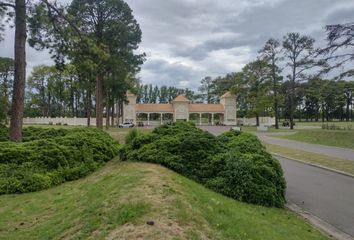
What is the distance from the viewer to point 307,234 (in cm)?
518

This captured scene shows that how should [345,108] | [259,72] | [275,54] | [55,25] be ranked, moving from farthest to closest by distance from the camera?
[345,108] → [259,72] → [275,54] → [55,25]

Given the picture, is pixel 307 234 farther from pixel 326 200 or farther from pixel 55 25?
pixel 55 25

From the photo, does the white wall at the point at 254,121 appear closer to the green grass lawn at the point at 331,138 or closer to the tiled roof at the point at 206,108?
the tiled roof at the point at 206,108

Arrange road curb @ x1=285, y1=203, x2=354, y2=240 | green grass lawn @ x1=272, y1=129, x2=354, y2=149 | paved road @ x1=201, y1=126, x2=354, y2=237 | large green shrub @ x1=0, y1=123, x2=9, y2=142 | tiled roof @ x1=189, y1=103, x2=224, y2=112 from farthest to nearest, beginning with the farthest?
1. tiled roof @ x1=189, y1=103, x2=224, y2=112
2. green grass lawn @ x1=272, y1=129, x2=354, y2=149
3. large green shrub @ x1=0, y1=123, x2=9, y2=142
4. paved road @ x1=201, y1=126, x2=354, y2=237
5. road curb @ x1=285, y1=203, x2=354, y2=240

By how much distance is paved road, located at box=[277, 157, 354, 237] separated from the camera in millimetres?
6332

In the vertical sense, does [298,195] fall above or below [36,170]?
below

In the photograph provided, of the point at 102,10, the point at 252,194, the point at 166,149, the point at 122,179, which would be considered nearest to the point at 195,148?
the point at 166,149

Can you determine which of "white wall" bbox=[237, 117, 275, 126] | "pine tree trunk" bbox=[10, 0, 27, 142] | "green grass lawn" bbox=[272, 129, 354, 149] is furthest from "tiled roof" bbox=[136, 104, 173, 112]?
"pine tree trunk" bbox=[10, 0, 27, 142]

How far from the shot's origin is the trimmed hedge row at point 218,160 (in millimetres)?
6797

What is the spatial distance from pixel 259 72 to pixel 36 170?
167 ft

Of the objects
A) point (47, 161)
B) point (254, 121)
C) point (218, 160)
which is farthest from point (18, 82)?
point (254, 121)

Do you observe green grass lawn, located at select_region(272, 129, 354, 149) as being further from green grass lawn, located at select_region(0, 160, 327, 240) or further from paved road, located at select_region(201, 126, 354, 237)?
green grass lawn, located at select_region(0, 160, 327, 240)

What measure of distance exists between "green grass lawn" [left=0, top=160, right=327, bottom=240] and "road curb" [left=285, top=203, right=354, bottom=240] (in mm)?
230

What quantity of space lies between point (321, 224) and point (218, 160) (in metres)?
2.54
